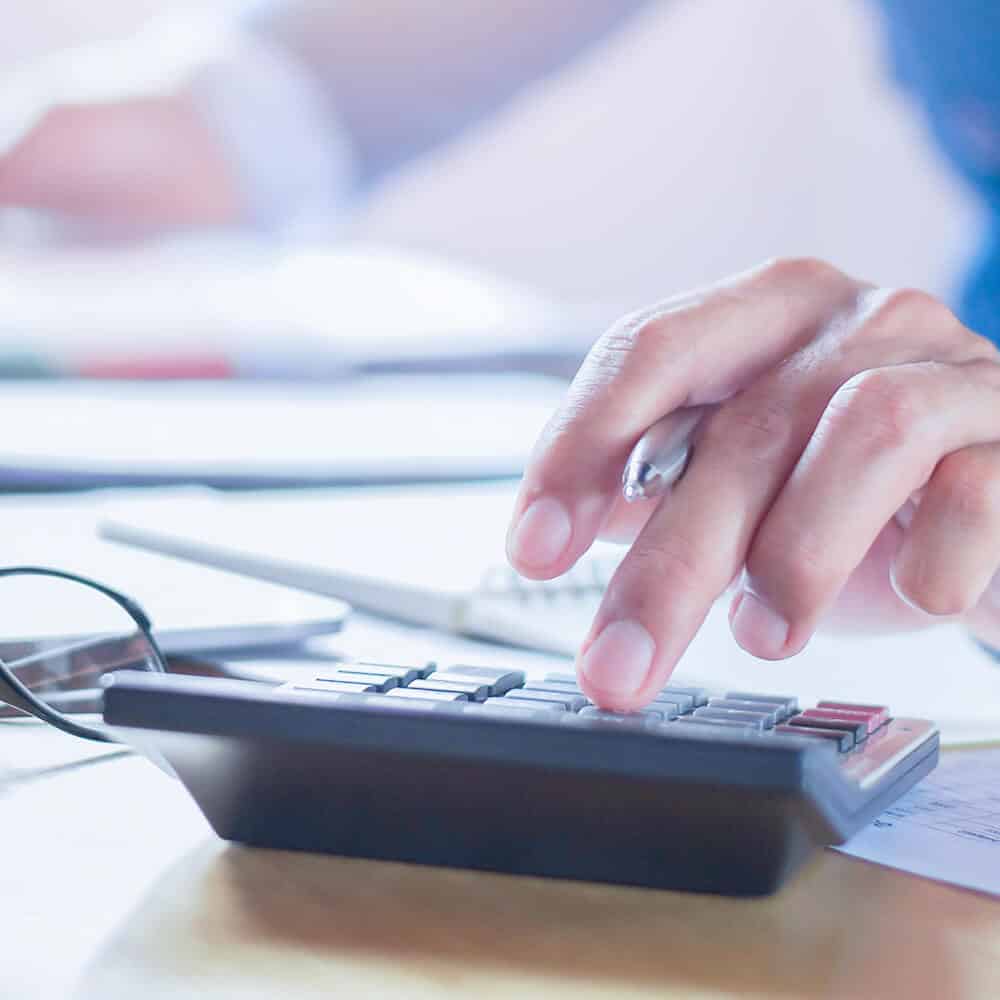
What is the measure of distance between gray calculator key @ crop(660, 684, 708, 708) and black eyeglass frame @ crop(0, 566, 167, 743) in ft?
0.53

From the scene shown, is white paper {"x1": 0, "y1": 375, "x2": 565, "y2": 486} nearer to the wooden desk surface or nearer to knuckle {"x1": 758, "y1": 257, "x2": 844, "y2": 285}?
knuckle {"x1": 758, "y1": 257, "x2": 844, "y2": 285}

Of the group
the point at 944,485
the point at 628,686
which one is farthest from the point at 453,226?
the point at 628,686

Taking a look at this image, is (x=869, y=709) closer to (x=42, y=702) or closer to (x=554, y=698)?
(x=554, y=698)

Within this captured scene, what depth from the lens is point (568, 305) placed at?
1.63 metres

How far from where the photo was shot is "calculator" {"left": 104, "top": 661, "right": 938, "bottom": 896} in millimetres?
292

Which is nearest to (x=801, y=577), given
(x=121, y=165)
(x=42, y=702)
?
(x=42, y=702)

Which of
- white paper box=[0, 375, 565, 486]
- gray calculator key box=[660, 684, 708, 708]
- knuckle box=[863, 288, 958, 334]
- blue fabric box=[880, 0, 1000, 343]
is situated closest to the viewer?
gray calculator key box=[660, 684, 708, 708]

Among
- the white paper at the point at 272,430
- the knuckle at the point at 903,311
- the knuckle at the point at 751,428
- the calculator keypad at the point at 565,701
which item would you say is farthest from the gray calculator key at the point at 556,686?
the white paper at the point at 272,430

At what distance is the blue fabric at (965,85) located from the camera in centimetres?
123

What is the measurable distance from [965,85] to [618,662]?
1.05 meters

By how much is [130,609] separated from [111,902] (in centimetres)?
17

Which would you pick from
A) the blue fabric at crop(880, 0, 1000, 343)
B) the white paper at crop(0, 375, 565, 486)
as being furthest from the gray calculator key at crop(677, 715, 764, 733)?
the blue fabric at crop(880, 0, 1000, 343)

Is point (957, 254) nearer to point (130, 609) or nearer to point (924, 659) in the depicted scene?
point (924, 659)

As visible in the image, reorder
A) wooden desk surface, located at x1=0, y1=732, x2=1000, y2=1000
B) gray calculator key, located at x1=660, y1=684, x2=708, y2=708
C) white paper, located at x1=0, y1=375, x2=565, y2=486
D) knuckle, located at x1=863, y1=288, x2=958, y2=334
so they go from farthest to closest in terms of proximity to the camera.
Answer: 1. white paper, located at x1=0, y1=375, x2=565, y2=486
2. knuckle, located at x1=863, y1=288, x2=958, y2=334
3. gray calculator key, located at x1=660, y1=684, x2=708, y2=708
4. wooden desk surface, located at x1=0, y1=732, x2=1000, y2=1000
